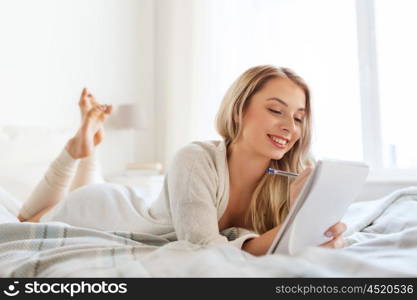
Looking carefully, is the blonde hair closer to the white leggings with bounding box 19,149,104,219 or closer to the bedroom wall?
the white leggings with bounding box 19,149,104,219

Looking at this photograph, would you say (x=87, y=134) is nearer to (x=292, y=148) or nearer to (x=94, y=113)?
(x=94, y=113)

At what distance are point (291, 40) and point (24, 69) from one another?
5.28 ft

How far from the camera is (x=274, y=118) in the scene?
1.18 meters

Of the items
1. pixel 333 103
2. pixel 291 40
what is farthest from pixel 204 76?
pixel 333 103

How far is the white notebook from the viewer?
777 millimetres

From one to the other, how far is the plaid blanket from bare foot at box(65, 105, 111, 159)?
2.44 feet

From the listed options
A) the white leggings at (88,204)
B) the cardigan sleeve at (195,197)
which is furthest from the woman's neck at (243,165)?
the white leggings at (88,204)

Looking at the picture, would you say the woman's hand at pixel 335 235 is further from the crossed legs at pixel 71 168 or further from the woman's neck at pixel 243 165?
the crossed legs at pixel 71 168

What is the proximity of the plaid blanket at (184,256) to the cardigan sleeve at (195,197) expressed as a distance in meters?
0.07

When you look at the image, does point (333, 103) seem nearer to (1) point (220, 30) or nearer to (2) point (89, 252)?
(1) point (220, 30)

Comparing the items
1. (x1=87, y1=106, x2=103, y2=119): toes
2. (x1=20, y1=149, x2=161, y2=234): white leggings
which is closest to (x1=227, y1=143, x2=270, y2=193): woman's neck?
(x1=20, y1=149, x2=161, y2=234): white leggings

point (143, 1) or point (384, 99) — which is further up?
point (143, 1)

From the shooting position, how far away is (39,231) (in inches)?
40.0

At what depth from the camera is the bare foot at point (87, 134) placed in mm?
1758
